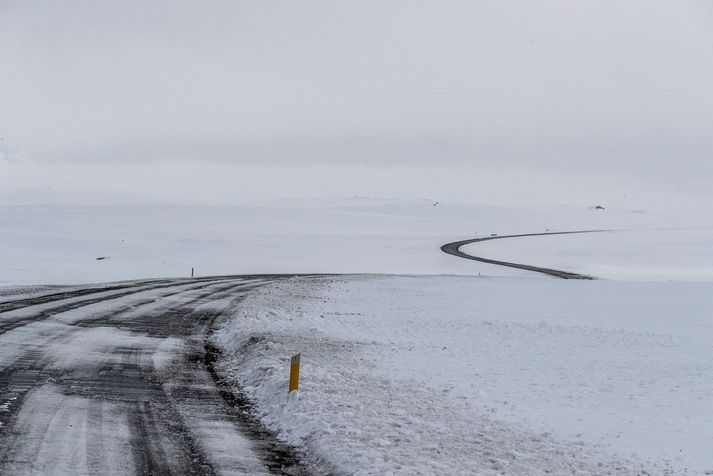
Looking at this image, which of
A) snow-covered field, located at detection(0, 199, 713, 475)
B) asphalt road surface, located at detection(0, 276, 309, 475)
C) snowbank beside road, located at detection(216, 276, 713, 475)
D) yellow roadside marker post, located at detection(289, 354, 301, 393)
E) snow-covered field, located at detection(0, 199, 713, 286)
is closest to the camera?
asphalt road surface, located at detection(0, 276, 309, 475)

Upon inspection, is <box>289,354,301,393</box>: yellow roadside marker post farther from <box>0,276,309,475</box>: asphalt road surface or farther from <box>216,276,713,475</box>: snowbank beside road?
<box>0,276,309,475</box>: asphalt road surface

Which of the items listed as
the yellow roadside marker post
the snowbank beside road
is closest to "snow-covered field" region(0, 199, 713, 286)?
the snowbank beside road

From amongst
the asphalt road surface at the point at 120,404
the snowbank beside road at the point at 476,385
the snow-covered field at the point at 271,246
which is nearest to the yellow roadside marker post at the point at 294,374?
the snowbank beside road at the point at 476,385

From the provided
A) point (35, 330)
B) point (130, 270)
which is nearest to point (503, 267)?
point (130, 270)

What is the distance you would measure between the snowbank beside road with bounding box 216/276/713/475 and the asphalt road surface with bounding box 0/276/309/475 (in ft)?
2.31

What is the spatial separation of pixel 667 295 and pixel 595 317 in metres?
12.9

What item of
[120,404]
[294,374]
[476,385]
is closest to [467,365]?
[476,385]

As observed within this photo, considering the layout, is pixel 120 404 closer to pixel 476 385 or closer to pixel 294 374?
pixel 294 374

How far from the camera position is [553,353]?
66.8ft

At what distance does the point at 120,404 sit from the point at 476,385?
284 inches

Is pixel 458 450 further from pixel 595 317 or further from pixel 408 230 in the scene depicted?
pixel 408 230

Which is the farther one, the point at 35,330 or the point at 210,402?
the point at 35,330

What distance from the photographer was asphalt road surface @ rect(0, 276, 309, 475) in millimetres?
9172

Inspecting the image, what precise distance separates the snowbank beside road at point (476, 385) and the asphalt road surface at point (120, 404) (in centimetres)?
70
